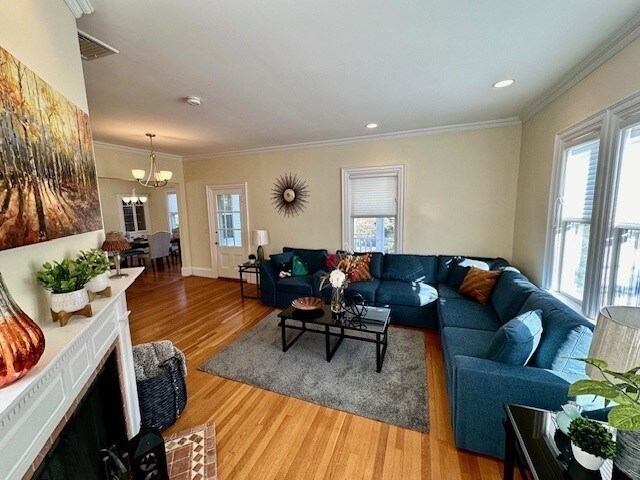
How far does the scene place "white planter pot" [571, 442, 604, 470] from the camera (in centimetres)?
95

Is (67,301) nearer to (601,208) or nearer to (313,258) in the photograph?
(601,208)

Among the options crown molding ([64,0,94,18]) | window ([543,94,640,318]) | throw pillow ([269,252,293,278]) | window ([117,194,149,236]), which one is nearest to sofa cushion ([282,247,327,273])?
throw pillow ([269,252,293,278])

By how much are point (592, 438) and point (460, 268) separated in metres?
2.71

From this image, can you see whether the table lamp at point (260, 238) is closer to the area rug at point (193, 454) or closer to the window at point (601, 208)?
the area rug at point (193, 454)

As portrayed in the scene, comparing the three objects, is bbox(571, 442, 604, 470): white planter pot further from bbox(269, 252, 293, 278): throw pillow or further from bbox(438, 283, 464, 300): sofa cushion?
bbox(269, 252, 293, 278): throw pillow

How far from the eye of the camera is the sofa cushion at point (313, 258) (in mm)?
4410

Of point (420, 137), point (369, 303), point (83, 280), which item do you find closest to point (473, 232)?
point (420, 137)

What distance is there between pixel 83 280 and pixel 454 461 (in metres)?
2.25

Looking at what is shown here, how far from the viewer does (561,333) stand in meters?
1.57

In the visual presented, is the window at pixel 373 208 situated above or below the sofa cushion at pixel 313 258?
above

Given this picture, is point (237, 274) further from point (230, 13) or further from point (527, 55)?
point (527, 55)

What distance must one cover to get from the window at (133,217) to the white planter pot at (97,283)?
8127mm

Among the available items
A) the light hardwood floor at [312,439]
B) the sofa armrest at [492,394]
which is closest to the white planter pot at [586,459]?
the sofa armrest at [492,394]

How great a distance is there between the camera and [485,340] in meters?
2.15
